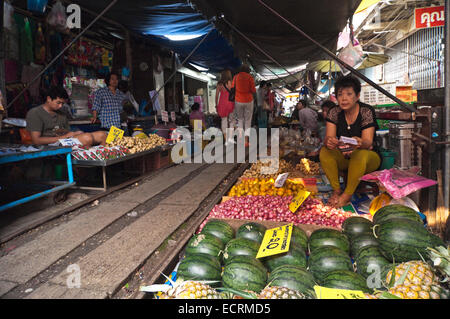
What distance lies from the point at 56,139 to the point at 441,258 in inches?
191

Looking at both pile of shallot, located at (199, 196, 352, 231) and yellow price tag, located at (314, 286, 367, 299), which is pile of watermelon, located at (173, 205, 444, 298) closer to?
yellow price tag, located at (314, 286, 367, 299)

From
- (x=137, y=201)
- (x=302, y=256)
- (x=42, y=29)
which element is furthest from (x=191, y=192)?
Result: (x=42, y=29)

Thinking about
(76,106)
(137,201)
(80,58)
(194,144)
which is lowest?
(137,201)

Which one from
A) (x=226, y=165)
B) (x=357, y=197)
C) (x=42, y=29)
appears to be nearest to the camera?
(x=357, y=197)

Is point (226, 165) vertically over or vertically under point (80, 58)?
under

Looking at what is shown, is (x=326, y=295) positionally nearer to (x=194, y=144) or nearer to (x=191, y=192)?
(x=191, y=192)

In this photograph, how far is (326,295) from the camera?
1.33 metres

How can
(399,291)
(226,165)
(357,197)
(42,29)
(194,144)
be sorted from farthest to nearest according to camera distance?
(194,144), (226,165), (42,29), (357,197), (399,291)

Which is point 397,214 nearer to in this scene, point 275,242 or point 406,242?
point 406,242

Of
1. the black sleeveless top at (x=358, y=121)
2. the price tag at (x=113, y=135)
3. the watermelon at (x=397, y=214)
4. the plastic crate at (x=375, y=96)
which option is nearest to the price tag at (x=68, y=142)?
the price tag at (x=113, y=135)

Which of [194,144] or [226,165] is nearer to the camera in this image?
[226,165]

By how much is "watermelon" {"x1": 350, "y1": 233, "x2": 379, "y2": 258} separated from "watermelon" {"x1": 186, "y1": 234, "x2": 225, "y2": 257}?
0.92m

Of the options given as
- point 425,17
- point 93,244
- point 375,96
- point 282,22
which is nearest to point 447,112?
point 93,244

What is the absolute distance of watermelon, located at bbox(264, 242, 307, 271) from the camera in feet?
5.89
